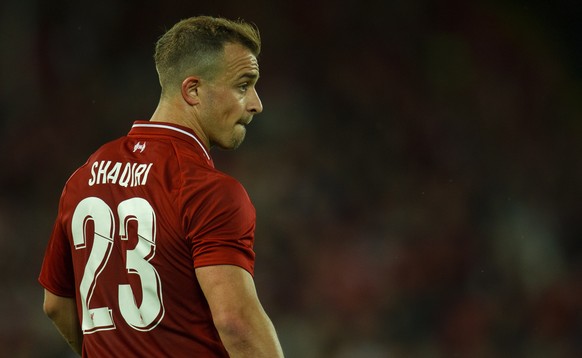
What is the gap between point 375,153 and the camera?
570 centimetres

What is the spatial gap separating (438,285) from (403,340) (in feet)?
1.44

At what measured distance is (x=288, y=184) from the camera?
5.58 meters

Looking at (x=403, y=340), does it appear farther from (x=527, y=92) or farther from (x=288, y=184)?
(x=527, y=92)

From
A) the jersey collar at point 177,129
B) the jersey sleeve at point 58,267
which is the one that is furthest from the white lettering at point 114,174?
the jersey sleeve at point 58,267

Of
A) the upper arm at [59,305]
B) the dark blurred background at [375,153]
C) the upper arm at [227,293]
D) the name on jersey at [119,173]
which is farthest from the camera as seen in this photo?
the dark blurred background at [375,153]

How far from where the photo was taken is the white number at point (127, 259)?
1.68 metres

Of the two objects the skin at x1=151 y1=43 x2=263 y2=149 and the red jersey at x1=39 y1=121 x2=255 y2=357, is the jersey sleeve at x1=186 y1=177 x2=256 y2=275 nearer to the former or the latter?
the red jersey at x1=39 y1=121 x2=255 y2=357

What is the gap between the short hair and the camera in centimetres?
187

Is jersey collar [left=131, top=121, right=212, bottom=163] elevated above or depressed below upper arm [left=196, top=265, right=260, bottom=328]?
above

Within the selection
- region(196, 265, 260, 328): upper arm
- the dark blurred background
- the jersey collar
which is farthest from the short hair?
the dark blurred background

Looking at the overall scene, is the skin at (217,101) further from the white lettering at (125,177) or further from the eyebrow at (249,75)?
the white lettering at (125,177)

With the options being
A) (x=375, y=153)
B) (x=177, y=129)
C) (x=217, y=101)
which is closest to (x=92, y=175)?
(x=177, y=129)

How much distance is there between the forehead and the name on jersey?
29cm

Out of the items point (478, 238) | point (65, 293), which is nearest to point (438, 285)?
point (478, 238)
